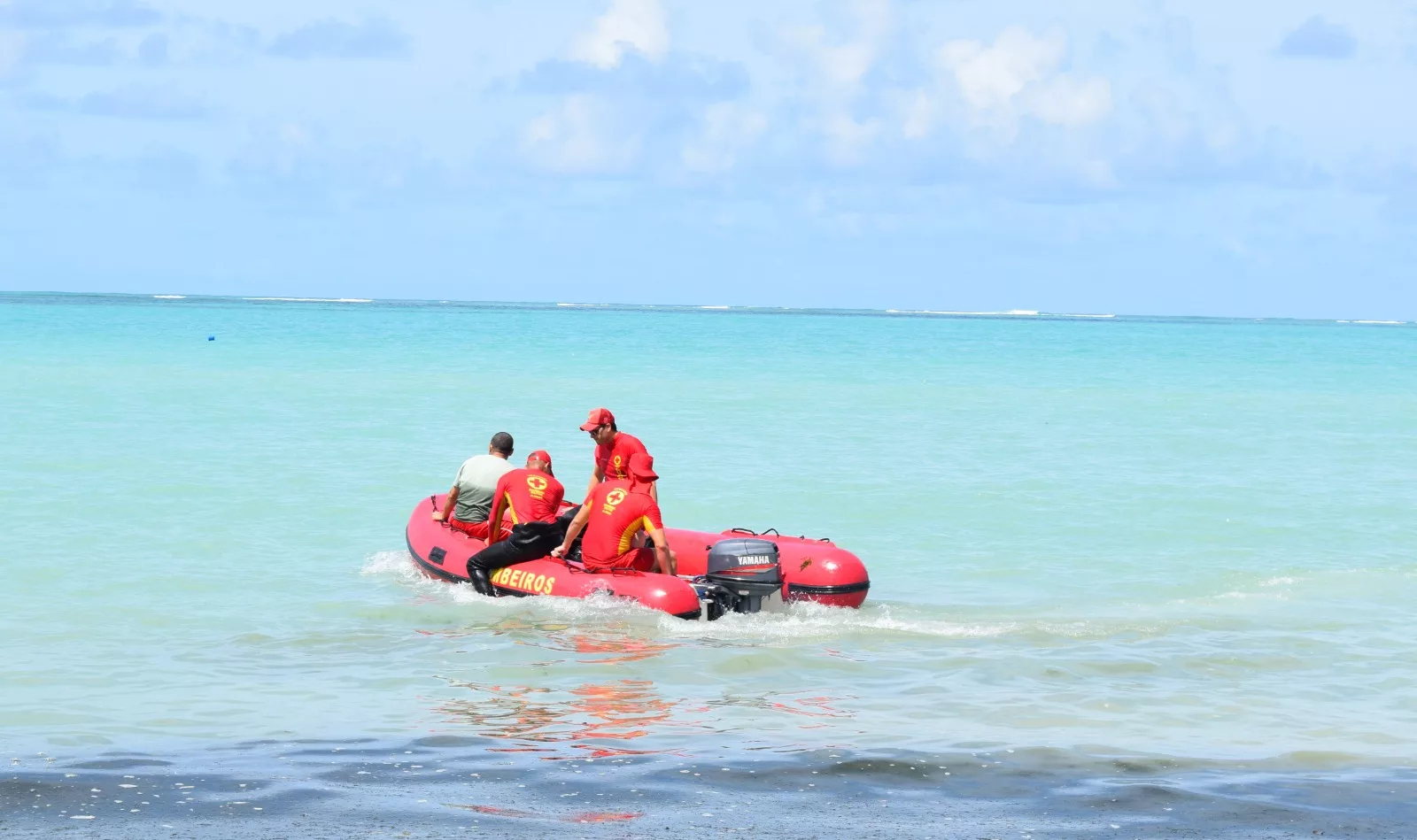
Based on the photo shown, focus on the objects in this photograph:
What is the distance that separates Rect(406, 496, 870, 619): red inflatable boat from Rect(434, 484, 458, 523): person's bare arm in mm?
497

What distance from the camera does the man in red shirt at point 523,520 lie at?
10859 millimetres

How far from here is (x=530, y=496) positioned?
36.4 ft

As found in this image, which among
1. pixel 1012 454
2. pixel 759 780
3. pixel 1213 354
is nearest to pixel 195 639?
pixel 759 780

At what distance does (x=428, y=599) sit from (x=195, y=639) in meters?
1.80

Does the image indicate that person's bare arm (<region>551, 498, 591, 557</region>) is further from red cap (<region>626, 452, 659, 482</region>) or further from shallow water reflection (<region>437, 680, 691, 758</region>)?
shallow water reflection (<region>437, 680, 691, 758</region>)


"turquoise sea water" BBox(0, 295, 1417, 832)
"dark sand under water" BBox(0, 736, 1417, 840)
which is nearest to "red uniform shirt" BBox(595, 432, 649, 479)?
"turquoise sea water" BBox(0, 295, 1417, 832)

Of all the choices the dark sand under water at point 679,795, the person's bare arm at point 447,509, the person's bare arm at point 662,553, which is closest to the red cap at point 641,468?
the person's bare arm at point 662,553

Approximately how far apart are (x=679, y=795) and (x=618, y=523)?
4307 millimetres

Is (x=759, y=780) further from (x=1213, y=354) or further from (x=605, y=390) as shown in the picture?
(x=1213, y=354)

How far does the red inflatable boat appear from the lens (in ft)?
33.3

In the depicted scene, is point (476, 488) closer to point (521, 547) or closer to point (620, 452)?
point (521, 547)

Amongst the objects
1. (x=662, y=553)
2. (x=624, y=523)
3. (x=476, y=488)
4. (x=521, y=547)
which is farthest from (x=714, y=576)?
(x=476, y=488)

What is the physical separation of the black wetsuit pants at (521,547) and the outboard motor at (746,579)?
4.13 feet

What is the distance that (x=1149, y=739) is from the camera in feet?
24.7
